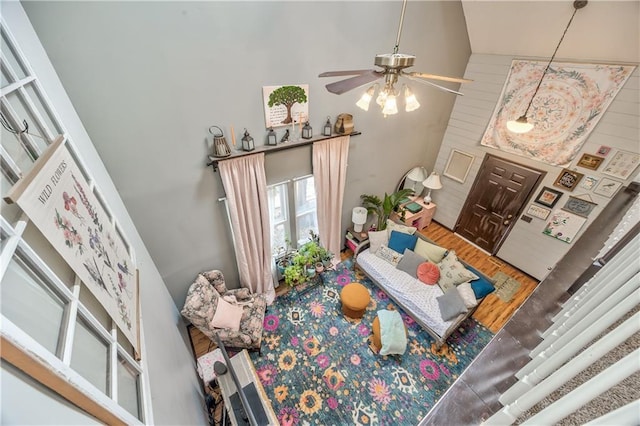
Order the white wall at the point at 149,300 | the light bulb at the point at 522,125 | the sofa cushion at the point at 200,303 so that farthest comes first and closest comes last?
the light bulb at the point at 522,125 < the sofa cushion at the point at 200,303 < the white wall at the point at 149,300

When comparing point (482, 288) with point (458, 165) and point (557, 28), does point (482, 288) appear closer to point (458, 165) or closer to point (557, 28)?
point (458, 165)

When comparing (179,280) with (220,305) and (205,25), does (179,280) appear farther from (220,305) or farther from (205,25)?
(205,25)

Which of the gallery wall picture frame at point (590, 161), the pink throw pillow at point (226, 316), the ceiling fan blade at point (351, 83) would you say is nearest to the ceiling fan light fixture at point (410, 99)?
the ceiling fan blade at point (351, 83)

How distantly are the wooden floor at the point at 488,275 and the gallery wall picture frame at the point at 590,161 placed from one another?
2002 mm

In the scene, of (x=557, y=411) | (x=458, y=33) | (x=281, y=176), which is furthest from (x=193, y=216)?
(x=458, y=33)

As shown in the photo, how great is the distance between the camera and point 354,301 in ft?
11.3

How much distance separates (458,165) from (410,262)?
7.89 ft

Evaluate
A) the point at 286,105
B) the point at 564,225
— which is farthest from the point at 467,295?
the point at 286,105

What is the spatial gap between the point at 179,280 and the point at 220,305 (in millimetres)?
593

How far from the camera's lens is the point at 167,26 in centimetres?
193

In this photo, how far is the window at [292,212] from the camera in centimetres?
342

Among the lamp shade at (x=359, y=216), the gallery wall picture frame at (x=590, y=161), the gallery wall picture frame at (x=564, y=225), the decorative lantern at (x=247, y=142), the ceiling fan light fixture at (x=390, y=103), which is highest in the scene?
the ceiling fan light fixture at (x=390, y=103)

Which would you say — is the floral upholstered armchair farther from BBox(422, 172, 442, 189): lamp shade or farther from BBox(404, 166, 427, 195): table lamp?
BBox(422, 172, 442, 189): lamp shade

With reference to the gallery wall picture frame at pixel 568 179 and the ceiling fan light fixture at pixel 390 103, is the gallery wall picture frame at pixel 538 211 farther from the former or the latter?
the ceiling fan light fixture at pixel 390 103
